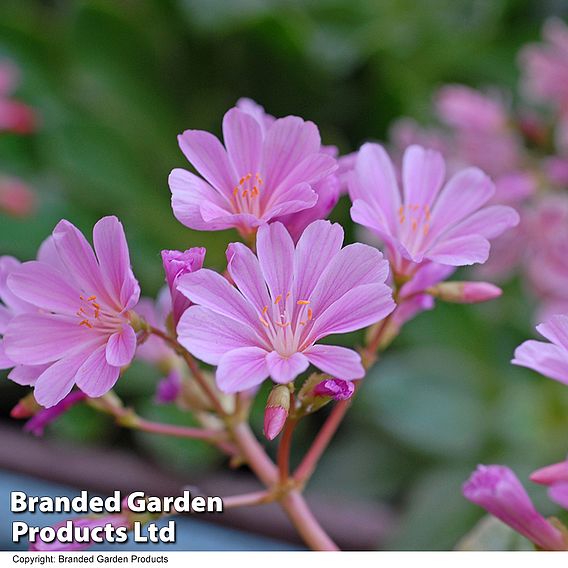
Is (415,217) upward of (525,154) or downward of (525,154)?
upward

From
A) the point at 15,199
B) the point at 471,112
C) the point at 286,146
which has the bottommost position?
the point at 15,199

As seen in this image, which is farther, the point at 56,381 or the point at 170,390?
the point at 170,390

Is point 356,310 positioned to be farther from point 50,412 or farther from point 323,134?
point 323,134

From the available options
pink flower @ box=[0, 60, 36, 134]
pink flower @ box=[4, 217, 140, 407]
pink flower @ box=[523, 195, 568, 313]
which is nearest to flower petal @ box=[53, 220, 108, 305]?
pink flower @ box=[4, 217, 140, 407]

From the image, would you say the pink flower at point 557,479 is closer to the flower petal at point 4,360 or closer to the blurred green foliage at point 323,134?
the flower petal at point 4,360

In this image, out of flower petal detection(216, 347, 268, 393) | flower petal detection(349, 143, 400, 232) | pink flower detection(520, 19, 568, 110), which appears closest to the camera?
flower petal detection(216, 347, 268, 393)

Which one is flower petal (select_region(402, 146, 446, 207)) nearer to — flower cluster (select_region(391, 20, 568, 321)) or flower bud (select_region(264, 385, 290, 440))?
flower bud (select_region(264, 385, 290, 440))

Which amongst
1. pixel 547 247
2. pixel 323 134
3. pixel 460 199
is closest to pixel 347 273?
pixel 460 199
